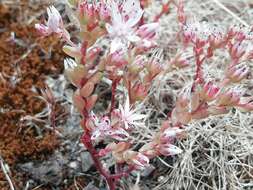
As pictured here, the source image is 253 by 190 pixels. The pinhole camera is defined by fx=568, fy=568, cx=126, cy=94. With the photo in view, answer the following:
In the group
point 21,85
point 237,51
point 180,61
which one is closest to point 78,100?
point 180,61

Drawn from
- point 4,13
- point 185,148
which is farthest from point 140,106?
point 4,13

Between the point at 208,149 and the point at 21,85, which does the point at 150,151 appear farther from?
the point at 21,85

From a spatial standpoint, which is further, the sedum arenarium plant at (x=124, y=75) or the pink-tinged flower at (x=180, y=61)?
the pink-tinged flower at (x=180, y=61)

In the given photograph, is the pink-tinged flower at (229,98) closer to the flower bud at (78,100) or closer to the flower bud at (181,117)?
the flower bud at (181,117)

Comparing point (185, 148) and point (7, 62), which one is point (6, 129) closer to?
point (7, 62)

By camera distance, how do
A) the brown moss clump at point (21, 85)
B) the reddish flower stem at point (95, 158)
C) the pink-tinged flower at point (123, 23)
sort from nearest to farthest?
the pink-tinged flower at point (123, 23) → the reddish flower stem at point (95, 158) → the brown moss clump at point (21, 85)

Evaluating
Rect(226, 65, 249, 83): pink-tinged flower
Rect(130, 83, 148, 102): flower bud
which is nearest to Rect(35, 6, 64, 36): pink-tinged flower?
Rect(130, 83, 148, 102): flower bud

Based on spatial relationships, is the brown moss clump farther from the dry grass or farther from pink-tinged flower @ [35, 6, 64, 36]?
pink-tinged flower @ [35, 6, 64, 36]

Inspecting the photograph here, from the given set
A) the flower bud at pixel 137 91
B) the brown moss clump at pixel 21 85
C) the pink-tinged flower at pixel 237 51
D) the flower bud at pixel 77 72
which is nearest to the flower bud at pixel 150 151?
the flower bud at pixel 137 91

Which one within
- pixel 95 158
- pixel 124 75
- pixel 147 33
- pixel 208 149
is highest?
pixel 147 33
